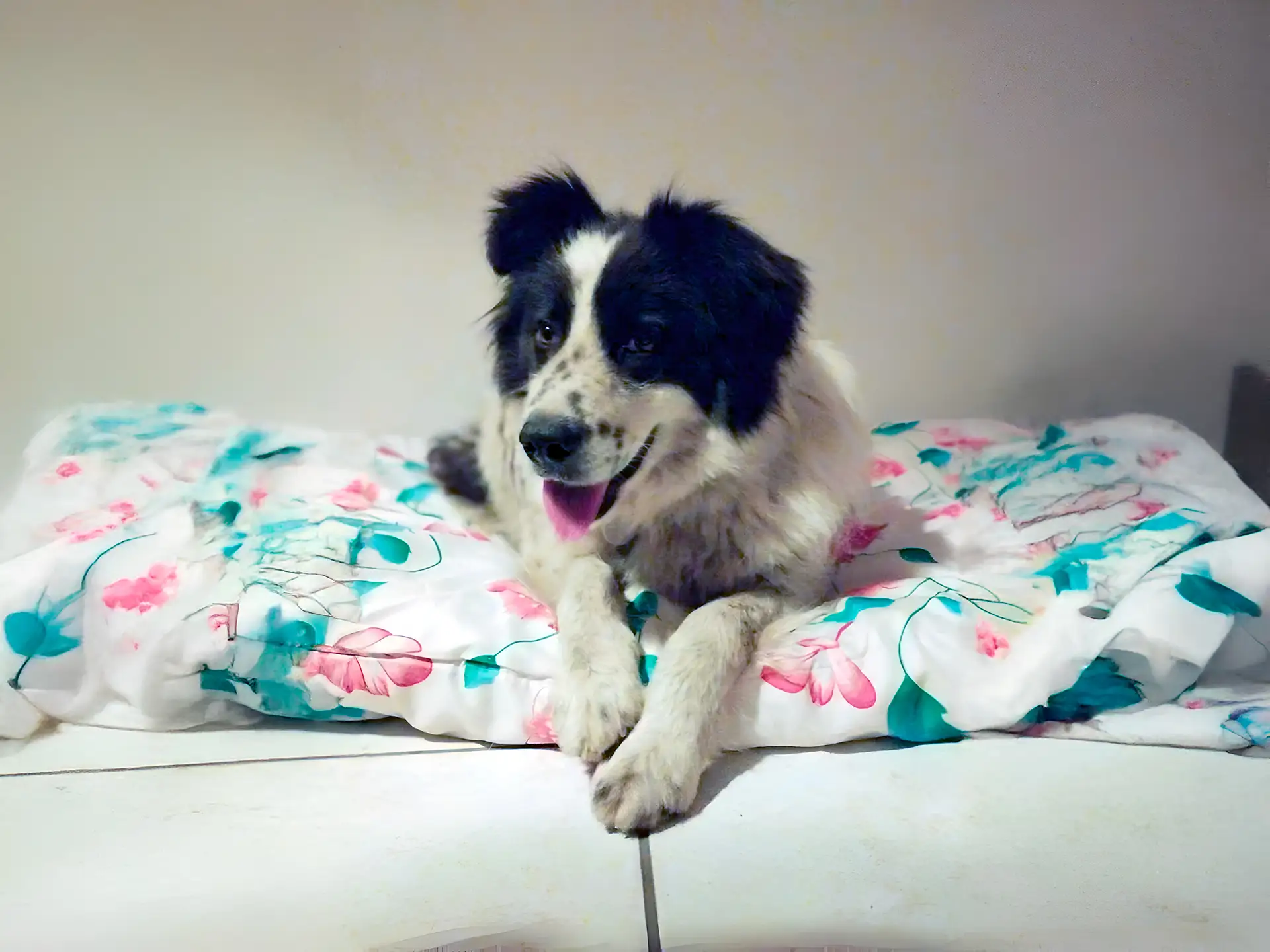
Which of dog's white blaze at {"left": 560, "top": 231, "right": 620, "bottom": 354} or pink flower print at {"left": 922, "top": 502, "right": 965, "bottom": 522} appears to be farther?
pink flower print at {"left": 922, "top": 502, "right": 965, "bottom": 522}

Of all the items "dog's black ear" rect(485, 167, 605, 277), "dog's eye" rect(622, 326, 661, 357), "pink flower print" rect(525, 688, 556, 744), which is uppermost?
"dog's black ear" rect(485, 167, 605, 277)

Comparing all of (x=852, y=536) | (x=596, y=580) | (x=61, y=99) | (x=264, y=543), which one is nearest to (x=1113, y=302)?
(x=852, y=536)

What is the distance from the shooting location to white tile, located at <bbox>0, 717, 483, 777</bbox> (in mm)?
1312

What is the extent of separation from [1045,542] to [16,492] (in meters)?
2.23

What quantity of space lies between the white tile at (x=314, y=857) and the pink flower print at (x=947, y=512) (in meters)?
1.12

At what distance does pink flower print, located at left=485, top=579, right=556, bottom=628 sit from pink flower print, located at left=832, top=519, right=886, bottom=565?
1.84 feet

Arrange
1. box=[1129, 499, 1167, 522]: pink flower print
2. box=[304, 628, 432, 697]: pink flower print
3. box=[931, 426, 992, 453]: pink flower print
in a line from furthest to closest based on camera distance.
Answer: box=[931, 426, 992, 453]: pink flower print → box=[1129, 499, 1167, 522]: pink flower print → box=[304, 628, 432, 697]: pink flower print

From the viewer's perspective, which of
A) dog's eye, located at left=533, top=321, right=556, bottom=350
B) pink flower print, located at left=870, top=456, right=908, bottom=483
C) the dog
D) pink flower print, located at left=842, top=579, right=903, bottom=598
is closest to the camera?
the dog

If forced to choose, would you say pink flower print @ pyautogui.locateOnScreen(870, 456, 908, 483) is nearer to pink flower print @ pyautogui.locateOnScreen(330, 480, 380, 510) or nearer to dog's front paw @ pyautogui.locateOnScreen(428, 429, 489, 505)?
dog's front paw @ pyautogui.locateOnScreen(428, 429, 489, 505)

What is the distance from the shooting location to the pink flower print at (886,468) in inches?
85.6

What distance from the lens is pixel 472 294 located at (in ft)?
6.74

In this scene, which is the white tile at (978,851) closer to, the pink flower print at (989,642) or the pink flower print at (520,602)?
the pink flower print at (989,642)

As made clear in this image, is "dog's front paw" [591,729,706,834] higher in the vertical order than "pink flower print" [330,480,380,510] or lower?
lower

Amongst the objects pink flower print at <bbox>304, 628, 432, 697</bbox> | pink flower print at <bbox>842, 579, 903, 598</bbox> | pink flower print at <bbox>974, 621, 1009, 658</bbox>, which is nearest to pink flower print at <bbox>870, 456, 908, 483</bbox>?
pink flower print at <bbox>842, 579, 903, 598</bbox>
